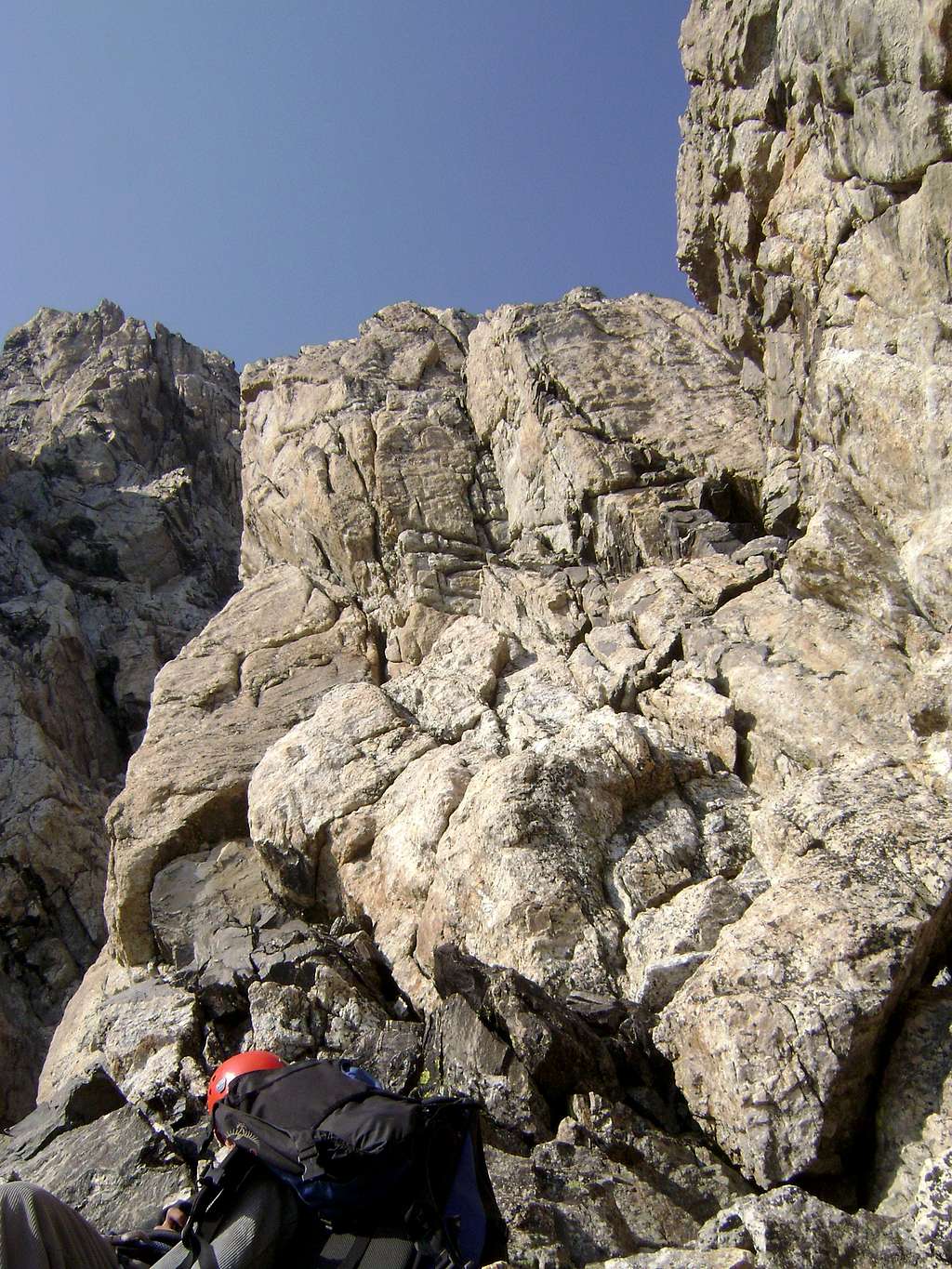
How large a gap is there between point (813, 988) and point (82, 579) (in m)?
40.0

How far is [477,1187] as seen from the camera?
6.28m

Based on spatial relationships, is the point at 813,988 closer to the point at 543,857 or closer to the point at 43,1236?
the point at 543,857

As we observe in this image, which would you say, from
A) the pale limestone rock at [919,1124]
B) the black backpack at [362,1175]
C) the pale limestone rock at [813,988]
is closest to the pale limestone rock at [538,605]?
the pale limestone rock at [813,988]

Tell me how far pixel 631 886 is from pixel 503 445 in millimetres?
14461

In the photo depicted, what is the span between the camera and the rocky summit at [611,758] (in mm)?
8766

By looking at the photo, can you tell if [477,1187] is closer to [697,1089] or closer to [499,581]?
[697,1089]

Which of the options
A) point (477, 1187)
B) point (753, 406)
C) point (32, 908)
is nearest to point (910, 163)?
point (753, 406)

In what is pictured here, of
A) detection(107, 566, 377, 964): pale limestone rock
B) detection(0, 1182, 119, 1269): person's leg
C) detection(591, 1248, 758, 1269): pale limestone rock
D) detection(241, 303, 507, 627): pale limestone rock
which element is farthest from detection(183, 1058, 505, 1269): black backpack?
detection(241, 303, 507, 627): pale limestone rock

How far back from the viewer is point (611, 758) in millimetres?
14148

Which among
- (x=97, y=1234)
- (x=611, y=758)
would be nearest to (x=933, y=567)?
(x=611, y=758)

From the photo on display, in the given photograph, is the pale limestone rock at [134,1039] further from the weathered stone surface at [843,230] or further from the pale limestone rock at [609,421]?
the weathered stone surface at [843,230]

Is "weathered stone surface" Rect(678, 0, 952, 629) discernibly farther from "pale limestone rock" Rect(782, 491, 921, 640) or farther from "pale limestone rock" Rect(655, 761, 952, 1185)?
"pale limestone rock" Rect(655, 761, 952, 1185)

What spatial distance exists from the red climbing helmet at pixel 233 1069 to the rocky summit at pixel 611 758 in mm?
561

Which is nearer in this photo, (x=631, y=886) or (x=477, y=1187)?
(x=477, y=1187)
